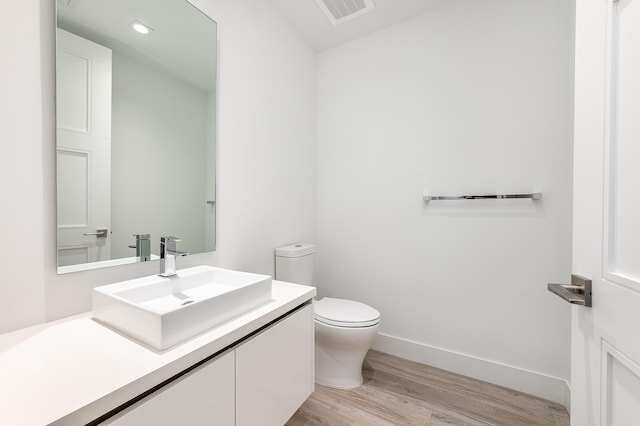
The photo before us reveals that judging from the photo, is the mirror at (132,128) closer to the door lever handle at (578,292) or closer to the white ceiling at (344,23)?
the white ceiling at (344,23)

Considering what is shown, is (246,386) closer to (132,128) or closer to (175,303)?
(175,303)

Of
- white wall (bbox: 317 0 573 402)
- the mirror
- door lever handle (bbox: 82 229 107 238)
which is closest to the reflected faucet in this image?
the mirror

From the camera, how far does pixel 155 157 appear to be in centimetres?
123

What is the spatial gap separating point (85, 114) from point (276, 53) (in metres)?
1.30

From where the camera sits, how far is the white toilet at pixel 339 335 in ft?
5.15

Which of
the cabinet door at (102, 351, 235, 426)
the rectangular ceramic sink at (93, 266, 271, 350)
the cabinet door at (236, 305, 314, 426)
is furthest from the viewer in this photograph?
the cabinet door at (236, 305, 314, 426)

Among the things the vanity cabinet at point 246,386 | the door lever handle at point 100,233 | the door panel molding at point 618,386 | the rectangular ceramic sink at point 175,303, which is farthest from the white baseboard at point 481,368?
the door lever handle at point 100,233

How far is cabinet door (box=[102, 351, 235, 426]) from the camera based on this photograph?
23.8 inches

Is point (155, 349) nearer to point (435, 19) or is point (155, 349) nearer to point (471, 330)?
point (471, 330)

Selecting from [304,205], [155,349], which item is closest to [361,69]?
[304,205]

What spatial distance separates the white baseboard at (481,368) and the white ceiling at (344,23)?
238cm

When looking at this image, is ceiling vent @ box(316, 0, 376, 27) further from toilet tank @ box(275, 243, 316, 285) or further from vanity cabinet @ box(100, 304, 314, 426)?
vanity cabinet @ box(100, 304, 314, 426)

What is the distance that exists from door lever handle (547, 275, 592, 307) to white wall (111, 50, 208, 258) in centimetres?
142

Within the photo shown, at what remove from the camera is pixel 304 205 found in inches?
87.7
